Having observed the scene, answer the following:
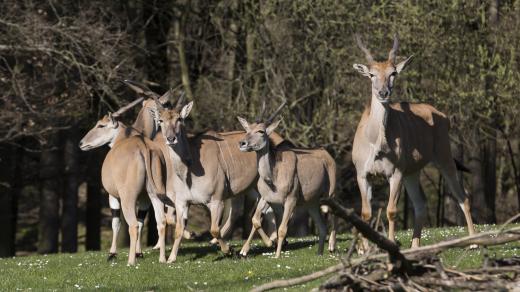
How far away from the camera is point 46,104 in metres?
24.9

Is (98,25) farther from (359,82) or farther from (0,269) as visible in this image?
(0,269)

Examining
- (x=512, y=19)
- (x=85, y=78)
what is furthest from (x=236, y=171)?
(x=512, y=19)

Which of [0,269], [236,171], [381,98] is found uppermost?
[381,98]

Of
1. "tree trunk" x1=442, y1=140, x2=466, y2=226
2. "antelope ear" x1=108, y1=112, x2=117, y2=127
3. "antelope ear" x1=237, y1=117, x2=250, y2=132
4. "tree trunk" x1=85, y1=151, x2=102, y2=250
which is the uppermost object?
"antelope ear" x1=237, y1=117, x2=250, y2=132

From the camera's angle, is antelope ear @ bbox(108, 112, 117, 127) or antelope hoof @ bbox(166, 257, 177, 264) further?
antelope ear @ bbox(108, 112, 117, 127)

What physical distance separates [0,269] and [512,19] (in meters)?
13.3

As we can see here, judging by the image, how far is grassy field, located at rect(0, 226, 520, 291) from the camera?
11961 mm

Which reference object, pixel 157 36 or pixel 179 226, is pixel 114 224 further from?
pixel 157 36

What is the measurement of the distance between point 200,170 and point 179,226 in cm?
90

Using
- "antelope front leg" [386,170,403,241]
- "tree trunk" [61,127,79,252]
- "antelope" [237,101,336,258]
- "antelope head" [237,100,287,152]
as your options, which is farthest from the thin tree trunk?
"antelope front leg" [386,170,403,241]

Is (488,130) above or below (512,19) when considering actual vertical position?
below

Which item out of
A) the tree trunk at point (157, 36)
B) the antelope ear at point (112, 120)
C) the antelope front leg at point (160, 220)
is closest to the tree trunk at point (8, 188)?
the tree trunk at point (157, 36)

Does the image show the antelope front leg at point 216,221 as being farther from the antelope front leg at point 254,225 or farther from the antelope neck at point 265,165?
the antelope neck at point 265,165

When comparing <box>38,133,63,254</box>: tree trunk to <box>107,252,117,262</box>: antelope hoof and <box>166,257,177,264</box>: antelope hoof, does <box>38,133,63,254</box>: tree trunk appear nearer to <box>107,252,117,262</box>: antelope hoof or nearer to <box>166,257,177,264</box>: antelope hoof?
<box>107,252,117,262</box>: antelope hoof
